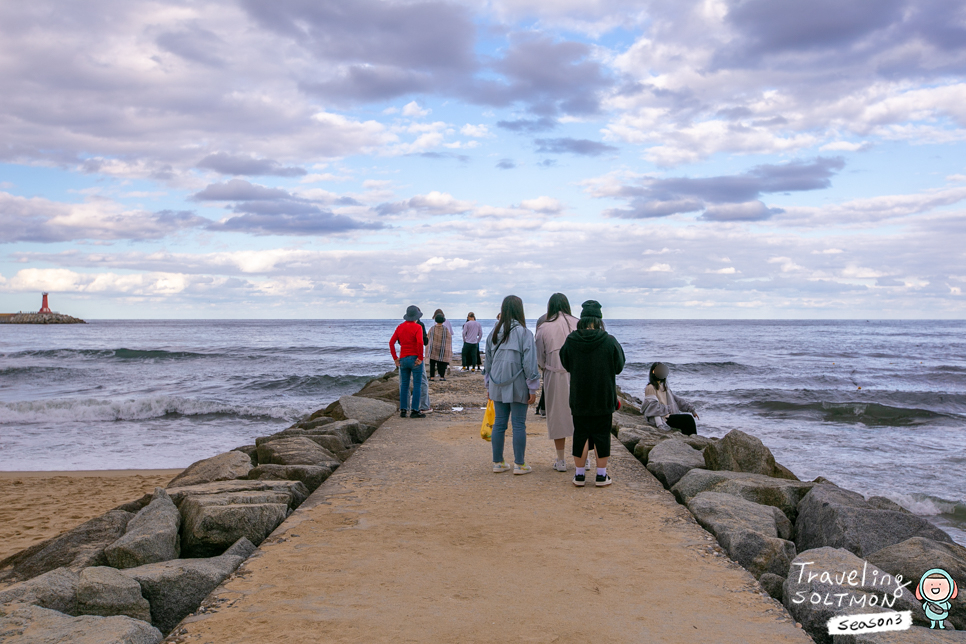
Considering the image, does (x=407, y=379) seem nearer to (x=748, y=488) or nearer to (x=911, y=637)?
(x=748, y=488)

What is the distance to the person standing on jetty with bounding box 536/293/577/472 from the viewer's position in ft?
21.4

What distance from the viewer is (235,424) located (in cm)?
1633

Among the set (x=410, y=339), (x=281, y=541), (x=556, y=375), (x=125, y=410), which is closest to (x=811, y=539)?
(x=556, y=375)

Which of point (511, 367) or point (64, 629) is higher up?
point (511, 367)

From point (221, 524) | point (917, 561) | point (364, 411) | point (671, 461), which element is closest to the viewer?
point (917, 561)

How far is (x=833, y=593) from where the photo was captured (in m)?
3.50

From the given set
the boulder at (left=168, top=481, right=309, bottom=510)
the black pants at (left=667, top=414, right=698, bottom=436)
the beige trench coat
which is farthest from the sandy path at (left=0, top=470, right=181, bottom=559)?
the black pants at (left=667, top=414, right=698, bottom=436)

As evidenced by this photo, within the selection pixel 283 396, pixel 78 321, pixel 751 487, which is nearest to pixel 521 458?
pixel 751 487

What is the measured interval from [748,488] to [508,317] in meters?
2.76

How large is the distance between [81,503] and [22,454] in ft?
18.2

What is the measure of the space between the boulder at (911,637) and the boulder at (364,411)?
781cm

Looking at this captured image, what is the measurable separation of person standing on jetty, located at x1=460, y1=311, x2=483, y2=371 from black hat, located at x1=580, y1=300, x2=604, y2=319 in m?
11.7

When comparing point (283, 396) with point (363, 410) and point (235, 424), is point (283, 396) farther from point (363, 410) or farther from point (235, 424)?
point (363, 410)

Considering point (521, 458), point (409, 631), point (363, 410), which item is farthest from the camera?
point (363, 410)
